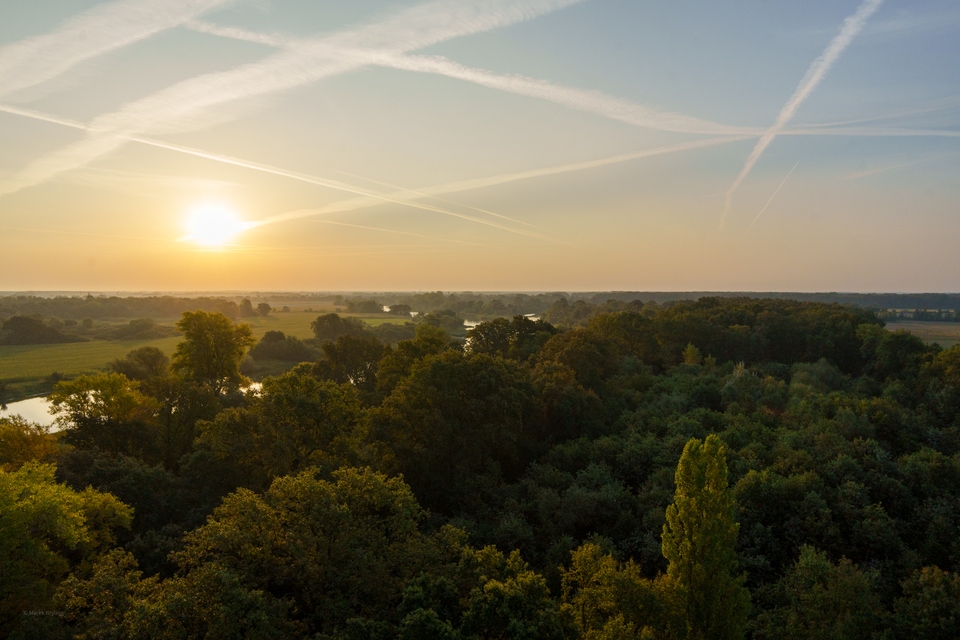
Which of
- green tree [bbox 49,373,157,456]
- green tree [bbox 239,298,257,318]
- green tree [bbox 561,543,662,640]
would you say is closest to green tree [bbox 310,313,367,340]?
green tree [bbox 49,373,157,456]

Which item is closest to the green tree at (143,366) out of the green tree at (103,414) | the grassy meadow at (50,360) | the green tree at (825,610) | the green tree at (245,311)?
the grassy meadow at (50,360)

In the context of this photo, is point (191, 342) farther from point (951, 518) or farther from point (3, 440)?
point (951, 518)

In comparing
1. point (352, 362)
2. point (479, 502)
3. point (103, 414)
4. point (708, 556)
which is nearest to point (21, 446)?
point (103, 414)

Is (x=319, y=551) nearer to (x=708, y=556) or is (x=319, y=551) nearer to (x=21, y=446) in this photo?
(x=708, y=556)

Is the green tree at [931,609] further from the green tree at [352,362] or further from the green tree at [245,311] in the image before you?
the green tree at [245,311]

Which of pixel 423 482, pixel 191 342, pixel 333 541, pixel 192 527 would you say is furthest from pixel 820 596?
pixel 191 342

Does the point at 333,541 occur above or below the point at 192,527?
above
